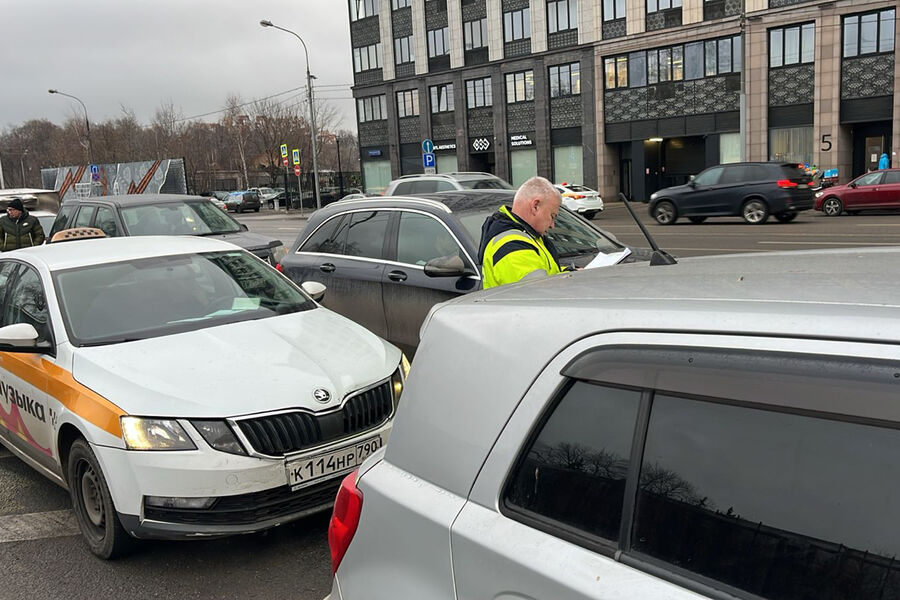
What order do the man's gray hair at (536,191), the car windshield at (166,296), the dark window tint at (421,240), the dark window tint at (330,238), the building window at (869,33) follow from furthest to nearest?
the building window at (869,33) < the dark window tint at (330,238) < the dark window tint at (421,240) < the car windshield at (166,296) < the man's gray hair at (536,191)

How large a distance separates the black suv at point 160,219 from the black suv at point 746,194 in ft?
44.7

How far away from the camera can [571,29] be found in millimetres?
41188

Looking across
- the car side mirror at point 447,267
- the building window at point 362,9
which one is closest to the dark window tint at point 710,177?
the car side mirror at point 447,267

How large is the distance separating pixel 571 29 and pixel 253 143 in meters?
40.8

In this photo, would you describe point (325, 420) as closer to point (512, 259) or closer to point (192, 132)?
point (512, 259)

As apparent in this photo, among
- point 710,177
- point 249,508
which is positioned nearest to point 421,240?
point 249,508

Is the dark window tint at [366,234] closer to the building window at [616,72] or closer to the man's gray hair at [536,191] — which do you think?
the man's gray hair at [536,191]

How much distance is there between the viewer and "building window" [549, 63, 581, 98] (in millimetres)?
41281

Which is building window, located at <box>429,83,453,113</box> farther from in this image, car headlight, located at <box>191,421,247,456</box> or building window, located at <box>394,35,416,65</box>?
car headlight, located at <box>191,421,247,456</box>

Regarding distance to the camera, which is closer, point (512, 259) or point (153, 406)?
point (153, 406)

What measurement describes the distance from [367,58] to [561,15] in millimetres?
16629

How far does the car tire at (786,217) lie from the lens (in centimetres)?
2006

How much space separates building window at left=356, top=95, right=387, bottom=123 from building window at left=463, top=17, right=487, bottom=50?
8.55 m

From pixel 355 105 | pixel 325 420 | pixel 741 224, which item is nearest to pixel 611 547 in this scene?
pixel 325 420
